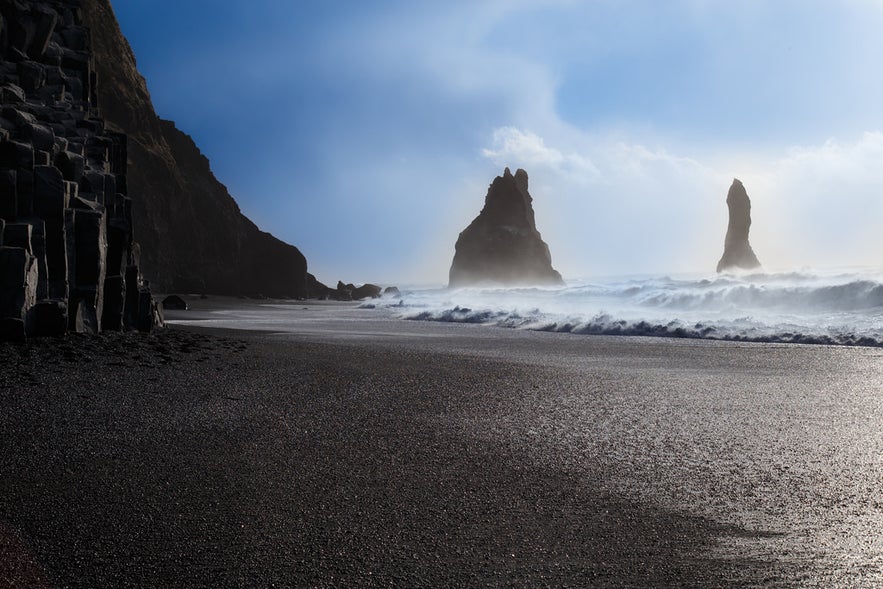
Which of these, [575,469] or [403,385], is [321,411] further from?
[575,469]

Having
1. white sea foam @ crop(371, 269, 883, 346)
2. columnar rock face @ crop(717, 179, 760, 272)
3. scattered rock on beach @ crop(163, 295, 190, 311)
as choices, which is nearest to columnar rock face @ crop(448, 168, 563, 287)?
columnar rock face @ crop(717, 179, 760, 272)

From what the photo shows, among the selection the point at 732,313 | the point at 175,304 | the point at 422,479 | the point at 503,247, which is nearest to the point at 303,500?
the point at 422,479

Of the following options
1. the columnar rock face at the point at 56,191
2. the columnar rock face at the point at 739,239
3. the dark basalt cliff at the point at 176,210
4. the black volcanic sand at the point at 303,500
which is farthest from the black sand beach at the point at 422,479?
the columnar rock face at the point at 739,239

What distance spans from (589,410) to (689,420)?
0.77 m

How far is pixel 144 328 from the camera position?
9.98 metres

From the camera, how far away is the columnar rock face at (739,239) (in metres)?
75.2

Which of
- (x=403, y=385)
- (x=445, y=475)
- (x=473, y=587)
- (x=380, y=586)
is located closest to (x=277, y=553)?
(x=380, y=586)

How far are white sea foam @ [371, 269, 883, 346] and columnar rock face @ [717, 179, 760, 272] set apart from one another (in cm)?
5496

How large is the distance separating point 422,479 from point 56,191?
714cm

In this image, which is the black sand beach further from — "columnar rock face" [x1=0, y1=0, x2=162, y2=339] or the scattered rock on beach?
the scattered rock on beach

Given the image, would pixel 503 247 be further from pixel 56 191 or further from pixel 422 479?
pixel 422 479

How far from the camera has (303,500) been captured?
112 inches

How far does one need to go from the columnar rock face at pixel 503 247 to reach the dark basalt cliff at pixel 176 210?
31.1 m

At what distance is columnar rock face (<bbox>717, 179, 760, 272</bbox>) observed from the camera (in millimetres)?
75188
